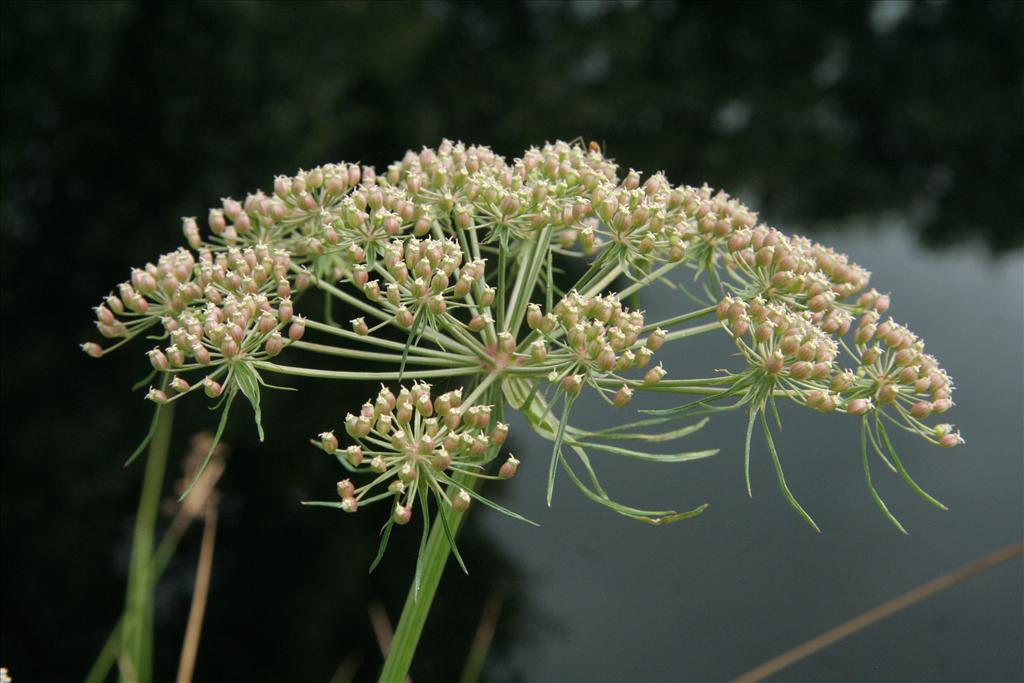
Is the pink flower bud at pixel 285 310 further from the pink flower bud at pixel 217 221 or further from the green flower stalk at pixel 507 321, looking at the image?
the pink flower bud at pixel 217 221

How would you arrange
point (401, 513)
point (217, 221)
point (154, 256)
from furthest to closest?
1. point (154, 256)
2. point (217, 221)
3. point (401, 513)

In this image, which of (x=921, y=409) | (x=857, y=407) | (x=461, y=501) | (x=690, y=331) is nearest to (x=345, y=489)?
(x=461, y=501)

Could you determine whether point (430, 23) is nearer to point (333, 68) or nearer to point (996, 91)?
point (333, 68)

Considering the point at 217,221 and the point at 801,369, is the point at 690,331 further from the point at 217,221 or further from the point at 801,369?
the point at 217,221

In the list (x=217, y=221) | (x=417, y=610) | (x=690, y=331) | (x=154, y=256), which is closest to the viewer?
(x=417, y=610)

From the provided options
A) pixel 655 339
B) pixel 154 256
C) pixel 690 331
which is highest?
pixel 154 256

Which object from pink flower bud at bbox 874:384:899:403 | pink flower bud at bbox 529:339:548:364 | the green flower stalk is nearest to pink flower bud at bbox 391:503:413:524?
→ the green flower stalk

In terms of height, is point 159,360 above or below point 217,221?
below
